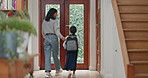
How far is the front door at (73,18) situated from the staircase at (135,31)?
239 cm

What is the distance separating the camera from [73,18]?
726cm

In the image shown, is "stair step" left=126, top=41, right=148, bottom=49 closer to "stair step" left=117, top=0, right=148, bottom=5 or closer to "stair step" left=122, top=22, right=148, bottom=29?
"stair step" left=122, top=22, right=148, bottom=29

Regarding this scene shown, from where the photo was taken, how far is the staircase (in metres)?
3.76

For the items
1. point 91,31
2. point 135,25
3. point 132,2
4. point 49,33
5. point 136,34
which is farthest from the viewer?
point 91,31

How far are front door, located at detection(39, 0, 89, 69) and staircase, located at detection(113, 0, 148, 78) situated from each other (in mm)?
2395

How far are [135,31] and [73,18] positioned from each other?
122 inches

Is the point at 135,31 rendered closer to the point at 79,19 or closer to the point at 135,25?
the point at 135,25

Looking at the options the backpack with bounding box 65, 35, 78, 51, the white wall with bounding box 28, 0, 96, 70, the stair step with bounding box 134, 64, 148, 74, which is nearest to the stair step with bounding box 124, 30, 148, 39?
the stair step with bounding box 134, 64, 148, 74

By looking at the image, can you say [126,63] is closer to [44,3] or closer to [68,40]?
[68,40]

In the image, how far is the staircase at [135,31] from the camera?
148 inches

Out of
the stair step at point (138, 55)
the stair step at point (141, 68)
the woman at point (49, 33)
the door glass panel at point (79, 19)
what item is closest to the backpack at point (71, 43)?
the woman at point (49, 33)

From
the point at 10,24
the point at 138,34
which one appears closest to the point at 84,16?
the point at 138,34

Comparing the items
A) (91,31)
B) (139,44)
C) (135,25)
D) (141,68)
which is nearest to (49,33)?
(91,31)

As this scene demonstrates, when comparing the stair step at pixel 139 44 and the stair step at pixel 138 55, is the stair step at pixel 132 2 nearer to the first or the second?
the stair step at pixel 139 44
